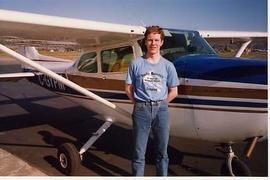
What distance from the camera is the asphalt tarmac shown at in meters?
4.11

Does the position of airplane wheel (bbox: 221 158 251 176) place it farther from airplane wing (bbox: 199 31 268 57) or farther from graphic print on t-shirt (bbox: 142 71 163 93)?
airplane wing (bbox: 199 31 268 57)

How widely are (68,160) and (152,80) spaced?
5.76 feet

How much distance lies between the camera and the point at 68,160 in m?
3.99

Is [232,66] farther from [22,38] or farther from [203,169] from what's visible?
[22,38]

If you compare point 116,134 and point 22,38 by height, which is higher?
point 22,38

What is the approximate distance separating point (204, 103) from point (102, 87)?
1.48m

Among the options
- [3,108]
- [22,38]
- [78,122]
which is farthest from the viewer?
[3,108]

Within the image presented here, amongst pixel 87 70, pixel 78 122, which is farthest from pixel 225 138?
pixel 78 122


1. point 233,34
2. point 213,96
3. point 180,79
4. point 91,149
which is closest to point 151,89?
Answer: point 180,79

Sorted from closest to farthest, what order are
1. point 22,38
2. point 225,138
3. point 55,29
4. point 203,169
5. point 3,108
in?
point 225,138, point 55,29, point 203,169, point 22,38, point 3,108

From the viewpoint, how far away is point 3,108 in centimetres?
805

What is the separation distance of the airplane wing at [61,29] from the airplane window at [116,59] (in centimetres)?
12

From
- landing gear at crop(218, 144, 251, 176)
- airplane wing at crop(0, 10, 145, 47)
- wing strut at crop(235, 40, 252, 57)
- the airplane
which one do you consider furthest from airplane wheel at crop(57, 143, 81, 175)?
wing strut at crop(235, 40, 252, 57)

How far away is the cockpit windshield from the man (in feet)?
2.69
